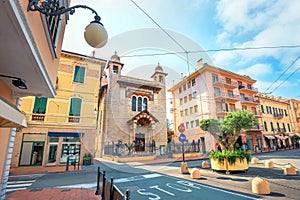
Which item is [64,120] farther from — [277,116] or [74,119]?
[277,116]

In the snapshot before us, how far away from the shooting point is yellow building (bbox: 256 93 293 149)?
87.8 feet

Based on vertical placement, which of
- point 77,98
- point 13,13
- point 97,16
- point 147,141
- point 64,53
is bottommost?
point 147,141

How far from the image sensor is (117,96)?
62.8ft

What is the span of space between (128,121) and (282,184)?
48.8 ft

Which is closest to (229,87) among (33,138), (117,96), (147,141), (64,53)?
(147,141)

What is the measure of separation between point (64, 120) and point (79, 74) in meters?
4.37

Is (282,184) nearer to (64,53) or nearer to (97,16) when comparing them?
(97,16)

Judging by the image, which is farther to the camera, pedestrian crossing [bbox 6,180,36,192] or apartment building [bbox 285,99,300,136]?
apartment building [bbox 285,99,300,136]

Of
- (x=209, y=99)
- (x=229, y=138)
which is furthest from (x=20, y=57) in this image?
(x=209, y=99)

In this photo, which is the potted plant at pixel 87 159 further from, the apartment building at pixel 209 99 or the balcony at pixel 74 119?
the apartment building at pixel 209 99

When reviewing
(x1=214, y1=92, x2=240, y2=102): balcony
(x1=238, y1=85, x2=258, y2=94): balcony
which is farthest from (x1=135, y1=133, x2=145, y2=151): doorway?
(x1=238, y1=85, x2=258, y2=94): balcony

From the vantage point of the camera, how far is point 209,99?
2156 centimetres

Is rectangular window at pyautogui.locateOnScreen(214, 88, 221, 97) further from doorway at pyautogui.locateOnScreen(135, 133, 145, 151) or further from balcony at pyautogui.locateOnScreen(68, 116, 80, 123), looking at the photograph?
balcony at pyautogui.locateOnScreen(68, 116, 80, 123)

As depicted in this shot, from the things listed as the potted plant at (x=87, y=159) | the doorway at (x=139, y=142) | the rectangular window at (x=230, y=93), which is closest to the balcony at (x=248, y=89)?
the rectangular window at (x=230, y=93)
